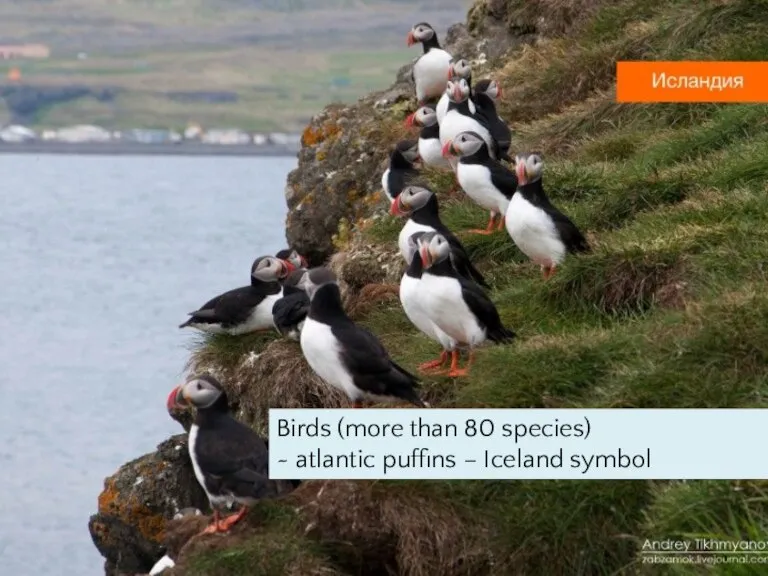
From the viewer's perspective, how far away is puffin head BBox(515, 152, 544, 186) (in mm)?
8492

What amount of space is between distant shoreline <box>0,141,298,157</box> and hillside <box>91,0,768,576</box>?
39.2 m

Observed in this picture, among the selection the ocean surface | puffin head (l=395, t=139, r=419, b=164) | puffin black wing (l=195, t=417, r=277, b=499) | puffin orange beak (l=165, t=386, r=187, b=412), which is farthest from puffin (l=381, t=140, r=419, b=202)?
puffin black wing (l=195, t=417, r=277, b=499)

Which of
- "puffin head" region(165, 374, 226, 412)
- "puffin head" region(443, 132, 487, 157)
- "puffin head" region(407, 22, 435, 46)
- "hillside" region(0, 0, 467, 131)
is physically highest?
"hillside" region(0, 0, 467, 131)

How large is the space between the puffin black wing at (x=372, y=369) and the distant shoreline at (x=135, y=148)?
1789 inches

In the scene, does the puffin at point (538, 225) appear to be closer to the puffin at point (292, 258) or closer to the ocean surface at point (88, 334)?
the puffin at point (292, 258)

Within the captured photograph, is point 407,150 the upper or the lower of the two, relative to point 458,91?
lower

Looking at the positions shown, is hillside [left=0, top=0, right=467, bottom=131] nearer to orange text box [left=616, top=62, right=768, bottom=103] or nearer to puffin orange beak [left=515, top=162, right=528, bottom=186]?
orange text box [left=616, top=62, right=768, bottom=103]

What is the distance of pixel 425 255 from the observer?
292 inches

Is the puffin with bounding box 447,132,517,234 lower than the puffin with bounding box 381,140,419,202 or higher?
lower

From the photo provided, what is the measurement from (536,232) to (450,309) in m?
1.27

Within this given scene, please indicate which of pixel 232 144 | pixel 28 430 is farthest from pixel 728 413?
pixel 232 144

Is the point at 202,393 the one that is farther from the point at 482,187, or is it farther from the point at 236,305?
the point at 482,187

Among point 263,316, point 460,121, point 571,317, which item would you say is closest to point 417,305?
point 571,317

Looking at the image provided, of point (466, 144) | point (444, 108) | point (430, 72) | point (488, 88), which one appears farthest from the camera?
point (430, 72)
